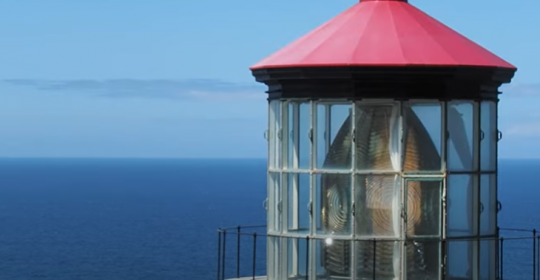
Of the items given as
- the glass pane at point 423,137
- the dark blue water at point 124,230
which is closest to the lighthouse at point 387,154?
the glass pane at point 423,137

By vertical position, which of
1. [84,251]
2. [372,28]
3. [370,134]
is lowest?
[84,251]

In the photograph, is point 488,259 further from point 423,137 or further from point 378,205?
point 423,137

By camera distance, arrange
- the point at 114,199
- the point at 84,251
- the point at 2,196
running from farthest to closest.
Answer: the point at 2,196 → the point at 114,199 → the point at 84,251

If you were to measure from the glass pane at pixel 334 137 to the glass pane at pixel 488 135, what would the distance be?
47.1 inches

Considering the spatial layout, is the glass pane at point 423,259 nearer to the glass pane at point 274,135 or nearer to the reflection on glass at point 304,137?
the reflection on glass at point 304,137

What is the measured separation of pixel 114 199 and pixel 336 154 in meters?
132

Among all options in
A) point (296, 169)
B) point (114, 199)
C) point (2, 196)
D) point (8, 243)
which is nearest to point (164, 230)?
point (8, 243)

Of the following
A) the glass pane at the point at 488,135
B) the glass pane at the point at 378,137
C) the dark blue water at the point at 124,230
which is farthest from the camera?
the dark blue water at the point at 124,230

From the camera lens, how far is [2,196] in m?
156

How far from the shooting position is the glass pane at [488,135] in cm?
1012

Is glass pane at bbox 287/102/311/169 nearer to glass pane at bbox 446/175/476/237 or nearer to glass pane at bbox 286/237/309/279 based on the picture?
glass pane at bbox 286/237/309/279

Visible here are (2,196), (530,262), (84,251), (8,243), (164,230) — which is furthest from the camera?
(2,196)

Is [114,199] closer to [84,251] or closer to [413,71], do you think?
[84,251]

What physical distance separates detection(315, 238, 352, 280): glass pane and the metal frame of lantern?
20 mm
